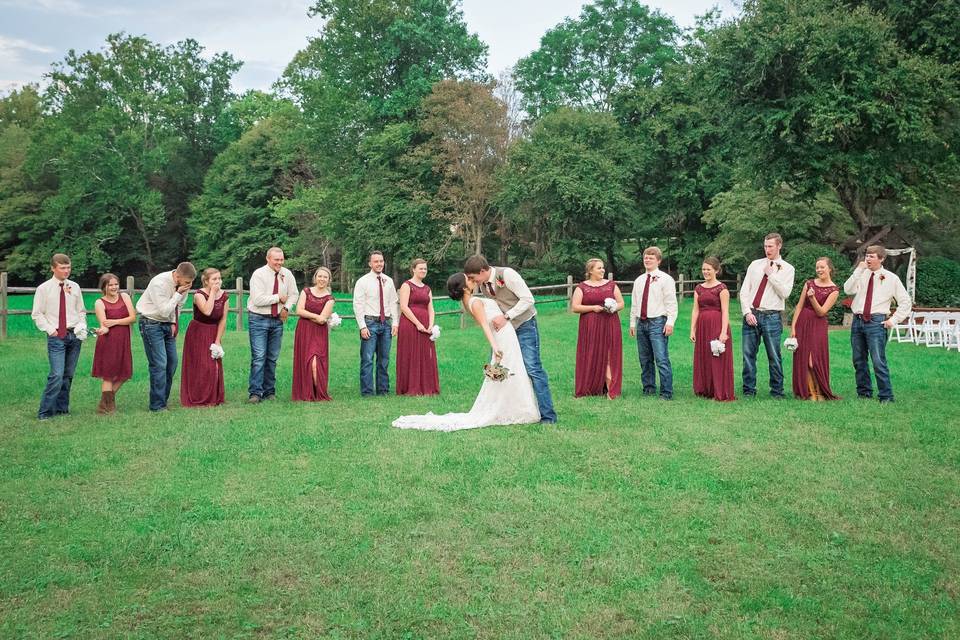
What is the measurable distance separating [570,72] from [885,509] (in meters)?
42.1

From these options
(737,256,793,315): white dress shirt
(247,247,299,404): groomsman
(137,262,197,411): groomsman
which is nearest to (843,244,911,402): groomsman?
(737,256,793,315): white dress shirt

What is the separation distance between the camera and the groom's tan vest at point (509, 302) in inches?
340

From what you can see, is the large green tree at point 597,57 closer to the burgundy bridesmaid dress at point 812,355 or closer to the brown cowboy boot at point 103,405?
the burgundy bridesmaid dress at point 812,355

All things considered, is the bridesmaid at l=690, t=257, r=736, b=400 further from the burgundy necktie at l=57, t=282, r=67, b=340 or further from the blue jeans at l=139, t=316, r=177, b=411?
the burgundy necktie at l=57, t=282, r=67, b=340

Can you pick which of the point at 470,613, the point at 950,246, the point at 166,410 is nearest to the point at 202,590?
the point at 470,613

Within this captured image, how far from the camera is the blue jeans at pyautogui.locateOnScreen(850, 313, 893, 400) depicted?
10008mm

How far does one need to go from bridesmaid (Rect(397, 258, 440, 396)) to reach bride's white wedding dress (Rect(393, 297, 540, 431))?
251 cm

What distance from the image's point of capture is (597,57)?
44281 millimetres

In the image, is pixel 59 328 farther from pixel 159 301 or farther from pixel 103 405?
pixel 159 301

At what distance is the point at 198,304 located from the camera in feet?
33.0

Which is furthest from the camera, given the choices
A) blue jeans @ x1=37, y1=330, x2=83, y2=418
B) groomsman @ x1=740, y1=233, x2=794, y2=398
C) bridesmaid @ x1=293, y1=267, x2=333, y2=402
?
bridesmaid @ x1=293, y1=267, x2=333, y2=402

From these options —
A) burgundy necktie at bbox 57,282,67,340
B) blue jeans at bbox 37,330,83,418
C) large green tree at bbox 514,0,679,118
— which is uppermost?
large green tree at bbox 514,0,679,118

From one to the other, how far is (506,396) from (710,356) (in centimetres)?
341

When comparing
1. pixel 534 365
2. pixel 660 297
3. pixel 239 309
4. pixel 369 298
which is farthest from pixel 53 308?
pixel 239 309
